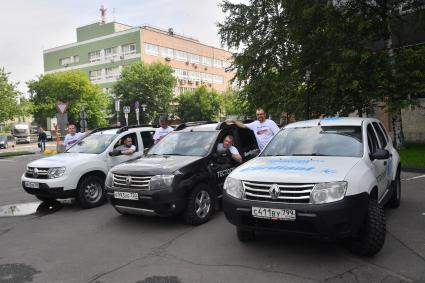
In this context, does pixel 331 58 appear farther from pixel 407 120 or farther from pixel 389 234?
pixel 389 234

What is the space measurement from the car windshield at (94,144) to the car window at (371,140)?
5.63 metres

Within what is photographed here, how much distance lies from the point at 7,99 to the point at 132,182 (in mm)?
27579

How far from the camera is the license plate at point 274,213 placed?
4.41 meters

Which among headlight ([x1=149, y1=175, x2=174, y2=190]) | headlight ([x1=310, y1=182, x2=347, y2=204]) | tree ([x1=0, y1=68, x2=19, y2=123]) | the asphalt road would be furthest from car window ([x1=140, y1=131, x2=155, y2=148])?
tree ([x1=0, y1=68, x2=19, y2=123])

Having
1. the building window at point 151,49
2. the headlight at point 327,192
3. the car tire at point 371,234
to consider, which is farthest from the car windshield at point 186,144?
the building window at point 151,49

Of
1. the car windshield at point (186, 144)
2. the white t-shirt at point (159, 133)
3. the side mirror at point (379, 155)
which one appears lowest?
the side mirror at point (379, 155)

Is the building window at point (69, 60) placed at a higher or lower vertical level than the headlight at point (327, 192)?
higher

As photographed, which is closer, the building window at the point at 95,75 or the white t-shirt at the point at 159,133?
the white t-shirt at the point at 159,133

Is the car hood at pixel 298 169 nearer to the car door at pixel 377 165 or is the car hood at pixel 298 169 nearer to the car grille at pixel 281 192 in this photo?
the car grille at pixel 281 192

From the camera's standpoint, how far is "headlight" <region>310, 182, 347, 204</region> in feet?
14.3

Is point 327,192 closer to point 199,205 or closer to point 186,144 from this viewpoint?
point 199,205

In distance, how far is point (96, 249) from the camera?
18.5 ft

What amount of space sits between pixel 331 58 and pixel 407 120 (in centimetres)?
707

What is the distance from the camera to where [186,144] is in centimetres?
755
